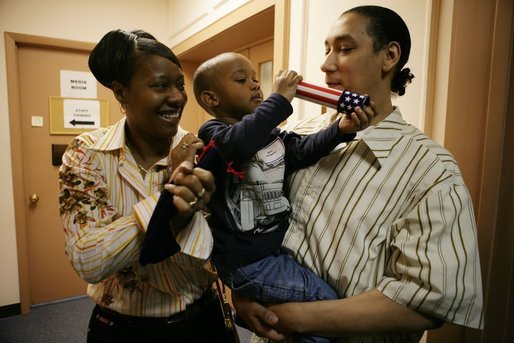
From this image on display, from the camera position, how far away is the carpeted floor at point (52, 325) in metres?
2.49

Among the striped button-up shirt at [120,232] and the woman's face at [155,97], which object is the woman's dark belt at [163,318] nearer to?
the striped button-up shirt at [120,232]

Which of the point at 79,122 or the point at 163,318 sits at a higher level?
the point at 79,122

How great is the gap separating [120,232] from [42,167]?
271 cm

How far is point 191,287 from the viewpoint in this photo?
0.98m

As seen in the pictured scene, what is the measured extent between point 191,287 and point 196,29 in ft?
7.89

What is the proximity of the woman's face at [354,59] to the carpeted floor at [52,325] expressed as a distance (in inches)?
86.2

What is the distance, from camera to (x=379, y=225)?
80 centimetres

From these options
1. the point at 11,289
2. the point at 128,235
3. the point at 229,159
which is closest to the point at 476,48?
the point at 229,159

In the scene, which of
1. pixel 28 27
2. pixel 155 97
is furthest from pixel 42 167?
pixel 155 97

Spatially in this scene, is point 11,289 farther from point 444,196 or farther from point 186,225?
point 444,196

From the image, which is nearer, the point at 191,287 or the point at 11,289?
the point at 191,287

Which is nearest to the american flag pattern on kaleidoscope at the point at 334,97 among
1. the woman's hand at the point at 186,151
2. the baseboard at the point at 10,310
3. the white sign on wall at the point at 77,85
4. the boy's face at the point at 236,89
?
the boy's face at the point at 236,89

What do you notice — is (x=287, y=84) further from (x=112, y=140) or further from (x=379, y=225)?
(x=112, y=140)

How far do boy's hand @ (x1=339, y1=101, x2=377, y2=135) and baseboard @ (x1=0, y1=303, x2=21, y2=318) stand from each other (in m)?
3.26
